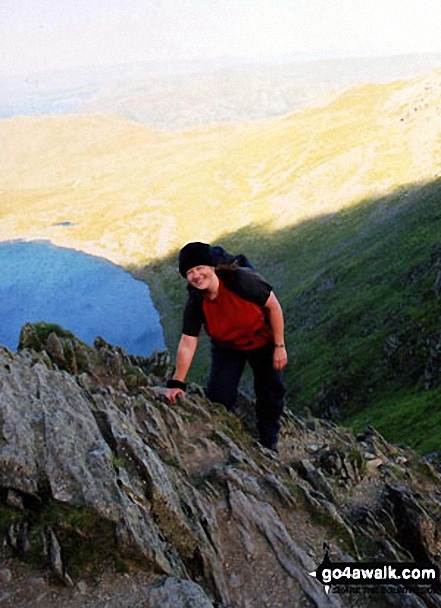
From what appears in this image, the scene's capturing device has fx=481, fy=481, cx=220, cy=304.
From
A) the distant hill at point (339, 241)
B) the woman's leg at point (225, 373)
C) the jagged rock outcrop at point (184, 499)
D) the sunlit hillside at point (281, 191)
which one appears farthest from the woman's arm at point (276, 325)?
the sunlit hillside at point (281, 191)

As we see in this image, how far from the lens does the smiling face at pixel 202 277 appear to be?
12.7 metres

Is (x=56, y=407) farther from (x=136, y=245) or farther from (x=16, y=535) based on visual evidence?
(x=136, y=245)

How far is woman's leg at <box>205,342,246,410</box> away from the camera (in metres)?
16.2

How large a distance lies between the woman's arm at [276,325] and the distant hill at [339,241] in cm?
2145

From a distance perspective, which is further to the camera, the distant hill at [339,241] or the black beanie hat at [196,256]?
the distant hill at [339,241]

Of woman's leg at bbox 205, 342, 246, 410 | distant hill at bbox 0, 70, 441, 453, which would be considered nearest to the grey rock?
woman's leg at bbox 205, 342, 246, 410

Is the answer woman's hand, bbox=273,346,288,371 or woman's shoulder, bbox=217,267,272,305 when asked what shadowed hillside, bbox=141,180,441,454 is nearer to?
woman's hand, bbox=273,346,288,371

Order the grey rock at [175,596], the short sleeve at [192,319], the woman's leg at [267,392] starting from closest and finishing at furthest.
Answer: the grey rock at [175,596]
the short sleeve at [192,319]
the woman's leg at [267,392]

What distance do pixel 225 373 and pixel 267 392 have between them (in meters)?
1.69

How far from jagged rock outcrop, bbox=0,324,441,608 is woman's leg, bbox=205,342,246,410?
968 mm

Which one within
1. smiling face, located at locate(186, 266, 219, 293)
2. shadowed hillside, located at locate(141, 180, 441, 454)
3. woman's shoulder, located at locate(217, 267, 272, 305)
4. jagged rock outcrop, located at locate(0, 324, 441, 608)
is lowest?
shadowed hillside, located at locate(141, 180, 441, 454)

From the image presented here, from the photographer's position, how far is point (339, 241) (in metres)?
102

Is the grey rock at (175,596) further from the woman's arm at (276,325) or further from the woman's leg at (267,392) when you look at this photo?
the woman's leg at (267,392)

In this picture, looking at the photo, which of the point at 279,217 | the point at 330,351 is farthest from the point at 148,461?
the point at 279,217
